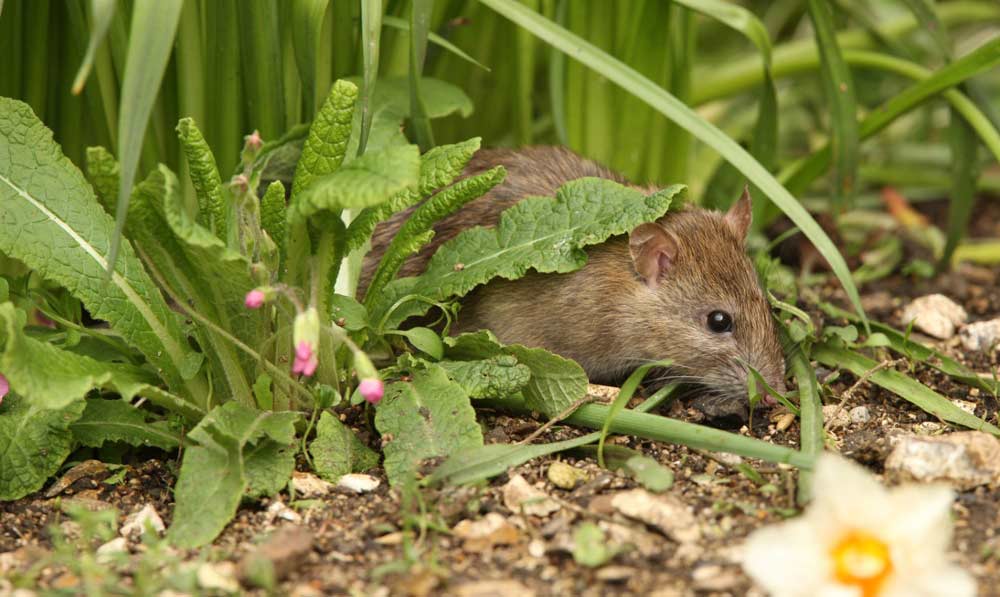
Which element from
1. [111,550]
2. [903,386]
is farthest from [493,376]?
[903,386]

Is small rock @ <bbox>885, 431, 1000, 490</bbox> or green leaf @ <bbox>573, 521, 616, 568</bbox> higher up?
small rock @ <bbox>885, 431, 1000, 490</bbox>

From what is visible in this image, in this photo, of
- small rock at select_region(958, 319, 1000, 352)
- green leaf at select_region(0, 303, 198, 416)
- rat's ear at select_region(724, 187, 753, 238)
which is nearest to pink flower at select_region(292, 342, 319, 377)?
green leaf at select_region(0, 303, 198, 416)

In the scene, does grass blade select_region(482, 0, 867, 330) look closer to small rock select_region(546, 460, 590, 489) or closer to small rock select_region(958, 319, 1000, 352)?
small rock select_region(958, 319, 1000, 352)

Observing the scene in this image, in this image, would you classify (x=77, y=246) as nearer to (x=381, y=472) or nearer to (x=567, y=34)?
(x=381, y=472)

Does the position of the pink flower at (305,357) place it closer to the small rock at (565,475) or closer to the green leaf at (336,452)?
the green leaf at (336,452)

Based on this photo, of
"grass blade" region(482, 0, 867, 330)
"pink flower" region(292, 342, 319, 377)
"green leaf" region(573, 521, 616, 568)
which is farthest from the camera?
"grass blade" region(482, 0, 867, 330)
